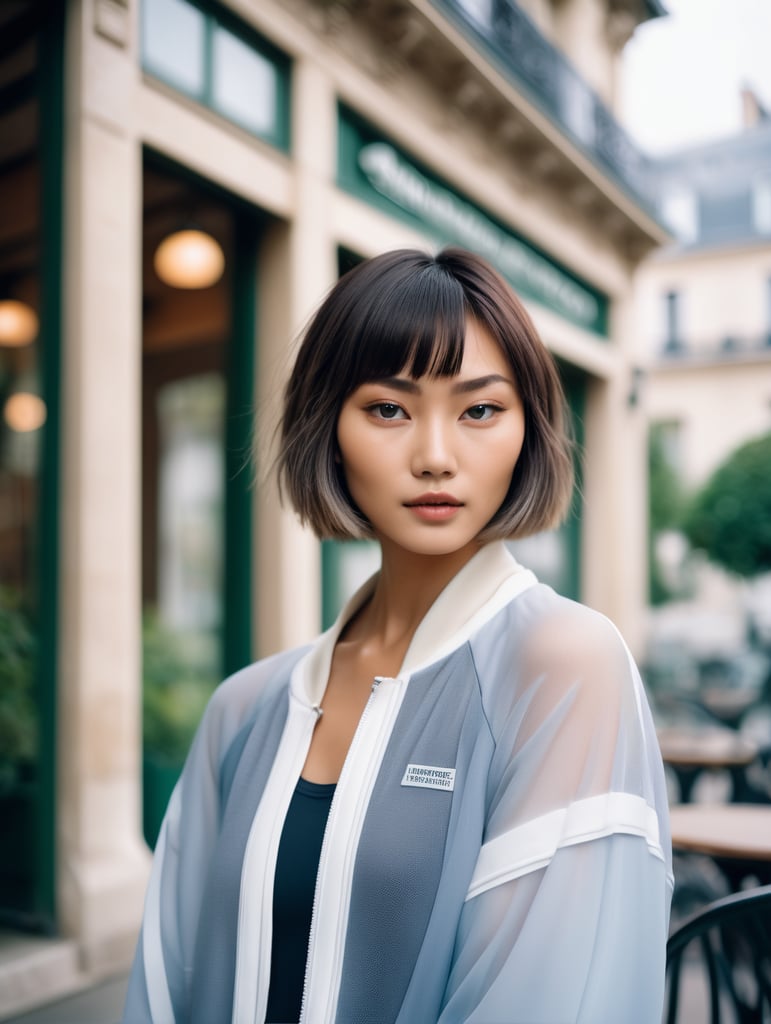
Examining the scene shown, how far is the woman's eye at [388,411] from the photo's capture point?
141 centimetres

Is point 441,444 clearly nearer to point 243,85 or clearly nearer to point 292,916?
point 292,916

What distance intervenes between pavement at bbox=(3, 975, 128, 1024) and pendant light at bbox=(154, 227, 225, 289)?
4.12m

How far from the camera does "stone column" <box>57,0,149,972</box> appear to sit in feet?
13.3

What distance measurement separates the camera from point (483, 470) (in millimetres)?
1393

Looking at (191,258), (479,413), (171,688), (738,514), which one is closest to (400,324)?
(479,413)

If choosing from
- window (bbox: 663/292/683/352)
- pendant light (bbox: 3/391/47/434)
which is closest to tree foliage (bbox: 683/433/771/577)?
pendant light (bbox: 3/391/47/434)

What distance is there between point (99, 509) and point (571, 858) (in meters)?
3.39

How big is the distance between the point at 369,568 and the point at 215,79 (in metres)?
3.26

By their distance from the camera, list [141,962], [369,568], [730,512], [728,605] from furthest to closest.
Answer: [728,605]
[730,512]
[369,568]
[141,962]

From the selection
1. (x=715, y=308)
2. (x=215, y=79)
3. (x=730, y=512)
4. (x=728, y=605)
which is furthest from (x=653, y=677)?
(x=715, y=308)

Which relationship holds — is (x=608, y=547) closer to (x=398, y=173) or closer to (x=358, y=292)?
(x=398, y=173)

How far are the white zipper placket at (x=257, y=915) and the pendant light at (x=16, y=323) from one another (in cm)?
465

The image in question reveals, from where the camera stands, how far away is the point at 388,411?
1414 mm

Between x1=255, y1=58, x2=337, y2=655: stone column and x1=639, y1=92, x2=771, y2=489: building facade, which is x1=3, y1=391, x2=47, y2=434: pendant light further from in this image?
x1=639, y1=92, x2=771, y2=489: building facade
